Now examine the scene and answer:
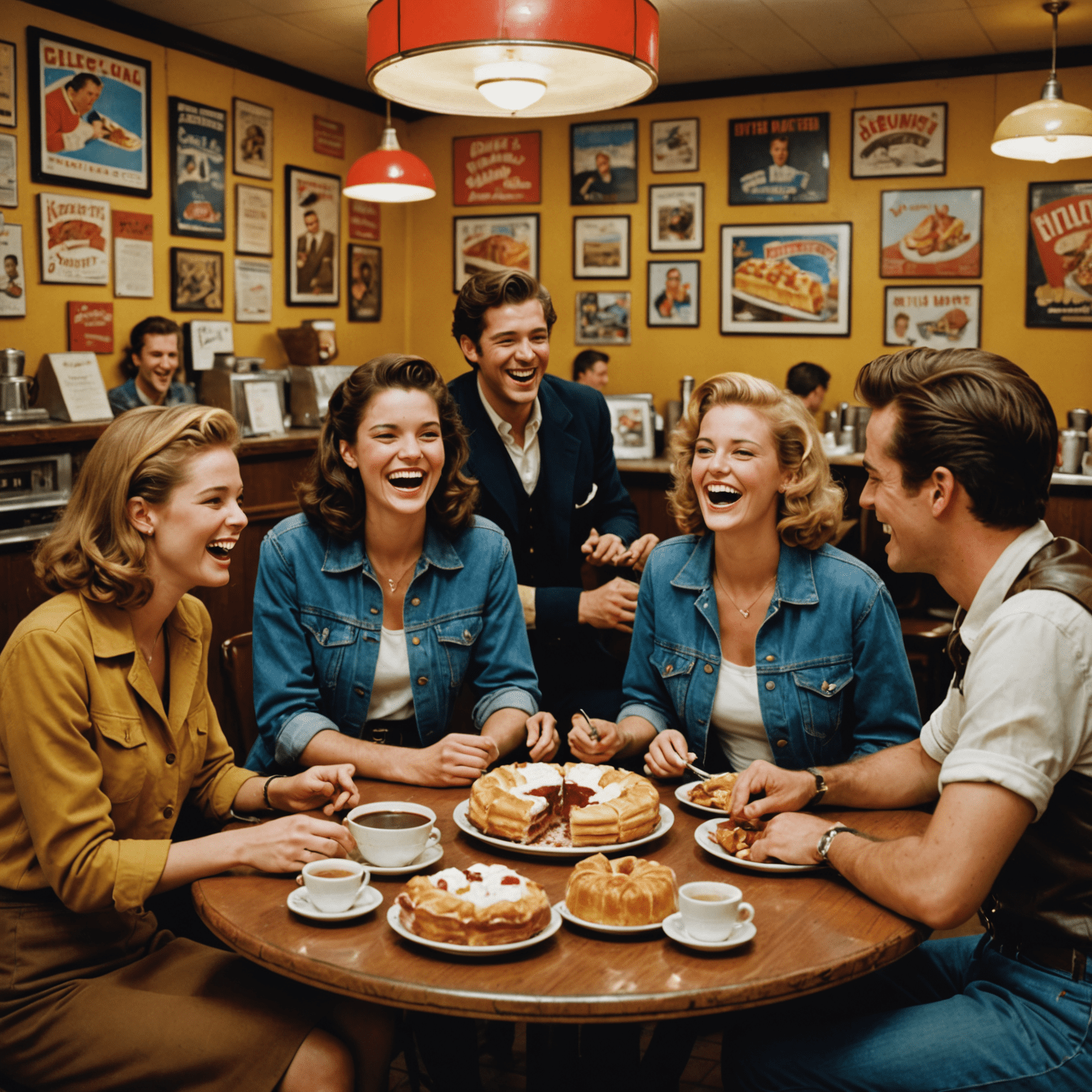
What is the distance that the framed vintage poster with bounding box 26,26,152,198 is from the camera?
221 inches

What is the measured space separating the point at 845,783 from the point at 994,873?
1.42 ft

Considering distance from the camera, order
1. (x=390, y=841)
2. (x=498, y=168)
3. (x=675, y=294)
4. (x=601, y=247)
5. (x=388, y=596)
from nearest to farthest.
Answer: (x=390, y=841) < (x=388, y=596) < (x=675, y=294) < (x=601, y=247) < (x=498, y=168)

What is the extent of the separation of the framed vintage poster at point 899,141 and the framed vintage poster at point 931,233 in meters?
0.16

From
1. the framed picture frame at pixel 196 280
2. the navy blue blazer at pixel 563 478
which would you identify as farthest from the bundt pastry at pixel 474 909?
the framed picture frame at pixel 196 280

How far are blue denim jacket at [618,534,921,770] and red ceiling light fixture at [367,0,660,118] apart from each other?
3.28 ft

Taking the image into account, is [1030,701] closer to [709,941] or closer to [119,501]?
[709,941]

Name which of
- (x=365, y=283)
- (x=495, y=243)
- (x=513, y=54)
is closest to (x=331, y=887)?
(x=513, y=54)

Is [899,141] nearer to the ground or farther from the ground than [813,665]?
farther from the ground

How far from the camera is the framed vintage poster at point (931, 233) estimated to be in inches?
291

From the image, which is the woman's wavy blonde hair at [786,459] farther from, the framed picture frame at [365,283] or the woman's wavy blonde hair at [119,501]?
the framed picture frame at [365,283]

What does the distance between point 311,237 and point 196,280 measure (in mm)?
1261

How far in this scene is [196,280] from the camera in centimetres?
675

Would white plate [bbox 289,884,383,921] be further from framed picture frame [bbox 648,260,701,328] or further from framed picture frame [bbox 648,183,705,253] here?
framed picture frame [bbox 648,183,705,253]

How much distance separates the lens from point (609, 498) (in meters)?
3.46
